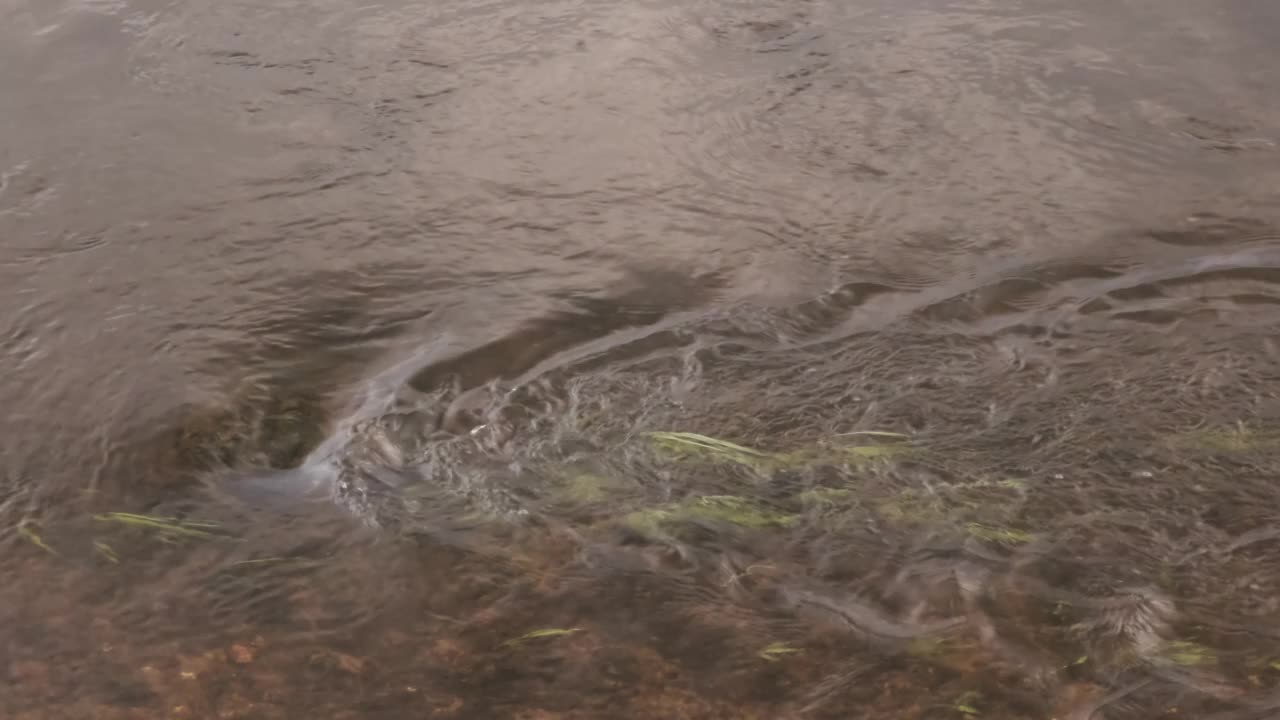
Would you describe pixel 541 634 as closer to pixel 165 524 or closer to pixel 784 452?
pixel 784 452

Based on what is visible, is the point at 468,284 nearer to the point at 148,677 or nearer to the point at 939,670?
the point at 148,677

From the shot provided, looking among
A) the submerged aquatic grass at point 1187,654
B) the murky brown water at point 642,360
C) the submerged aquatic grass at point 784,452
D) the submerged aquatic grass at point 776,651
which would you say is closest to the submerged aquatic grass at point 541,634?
the murky brown water at point 642,360

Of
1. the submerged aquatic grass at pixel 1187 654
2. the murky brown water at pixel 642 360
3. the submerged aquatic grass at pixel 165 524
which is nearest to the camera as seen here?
the submerged aquatic grass at pixel 1187 654

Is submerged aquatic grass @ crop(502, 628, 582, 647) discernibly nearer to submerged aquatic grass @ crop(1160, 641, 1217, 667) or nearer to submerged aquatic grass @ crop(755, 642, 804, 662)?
submerged aquatic grass @ crop(755, 642, 804, 662)

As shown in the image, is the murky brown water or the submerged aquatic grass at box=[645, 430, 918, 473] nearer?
the murky brown water

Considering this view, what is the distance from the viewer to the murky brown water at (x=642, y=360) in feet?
8.70

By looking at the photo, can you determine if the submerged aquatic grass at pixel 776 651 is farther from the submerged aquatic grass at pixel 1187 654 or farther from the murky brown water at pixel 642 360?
the submerged aquatic grass at pixel 1187 654

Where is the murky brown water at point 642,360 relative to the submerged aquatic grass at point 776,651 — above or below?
above

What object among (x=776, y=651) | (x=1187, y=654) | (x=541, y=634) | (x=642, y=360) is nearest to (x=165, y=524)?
(x=541, y=634)

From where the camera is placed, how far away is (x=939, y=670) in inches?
101

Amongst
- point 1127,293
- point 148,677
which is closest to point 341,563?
point 148,677

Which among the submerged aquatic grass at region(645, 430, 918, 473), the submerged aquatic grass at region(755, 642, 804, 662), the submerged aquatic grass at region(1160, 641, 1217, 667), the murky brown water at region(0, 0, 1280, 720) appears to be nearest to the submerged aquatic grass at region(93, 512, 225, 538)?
the murky brown water at region(0, 0, 1280, 720)

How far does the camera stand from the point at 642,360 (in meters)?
3.50

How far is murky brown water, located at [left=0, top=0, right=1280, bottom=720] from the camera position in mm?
2652
